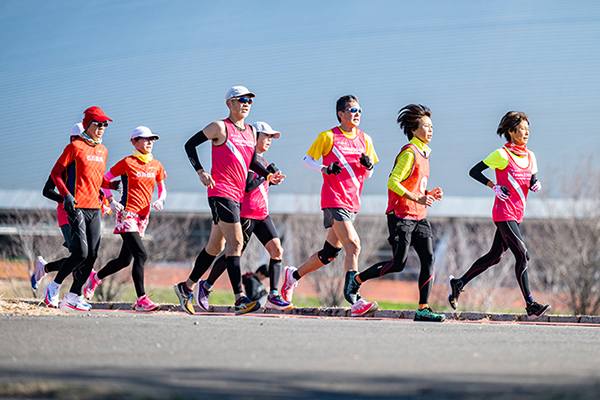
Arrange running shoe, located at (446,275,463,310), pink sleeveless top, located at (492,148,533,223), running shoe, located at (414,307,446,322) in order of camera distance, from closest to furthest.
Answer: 1. running shoe, located at (414,307,446,322)
2. pink sleeveless top, located at (492,148,533,223)
3. running shoe, located at (446,275,463,310)

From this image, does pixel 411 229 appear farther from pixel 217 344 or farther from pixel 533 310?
pixel 217 344

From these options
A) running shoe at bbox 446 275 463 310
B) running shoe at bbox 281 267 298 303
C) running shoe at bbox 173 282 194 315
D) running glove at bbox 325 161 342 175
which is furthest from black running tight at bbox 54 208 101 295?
running shoe at bbox 446 275 463 310

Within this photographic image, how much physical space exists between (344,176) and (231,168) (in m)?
1.39

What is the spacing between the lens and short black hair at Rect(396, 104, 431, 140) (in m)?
8.93

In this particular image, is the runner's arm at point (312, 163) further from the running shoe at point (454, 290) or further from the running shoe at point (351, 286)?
the running shoe at point (454, 290)

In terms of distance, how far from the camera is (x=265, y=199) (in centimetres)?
929

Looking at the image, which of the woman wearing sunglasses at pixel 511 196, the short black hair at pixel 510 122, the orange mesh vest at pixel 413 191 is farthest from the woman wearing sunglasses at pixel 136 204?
the short black hair at pixel 510 122

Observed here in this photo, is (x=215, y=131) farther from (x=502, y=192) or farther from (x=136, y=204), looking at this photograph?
(x=502, y=192)

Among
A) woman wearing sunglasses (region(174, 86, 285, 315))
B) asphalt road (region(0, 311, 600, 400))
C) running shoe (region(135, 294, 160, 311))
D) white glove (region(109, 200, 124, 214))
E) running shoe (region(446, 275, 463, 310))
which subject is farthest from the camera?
running shoe (region(135, 294, 160, 311))

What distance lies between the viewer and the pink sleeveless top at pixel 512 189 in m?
8.98

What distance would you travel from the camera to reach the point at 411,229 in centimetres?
853

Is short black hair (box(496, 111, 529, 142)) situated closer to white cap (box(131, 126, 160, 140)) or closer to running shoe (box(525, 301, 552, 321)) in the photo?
running shoe (box(525, 301, 552, 321))

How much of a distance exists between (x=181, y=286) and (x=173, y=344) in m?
3.99

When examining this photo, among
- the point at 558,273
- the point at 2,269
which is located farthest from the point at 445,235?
the point at 2,269
